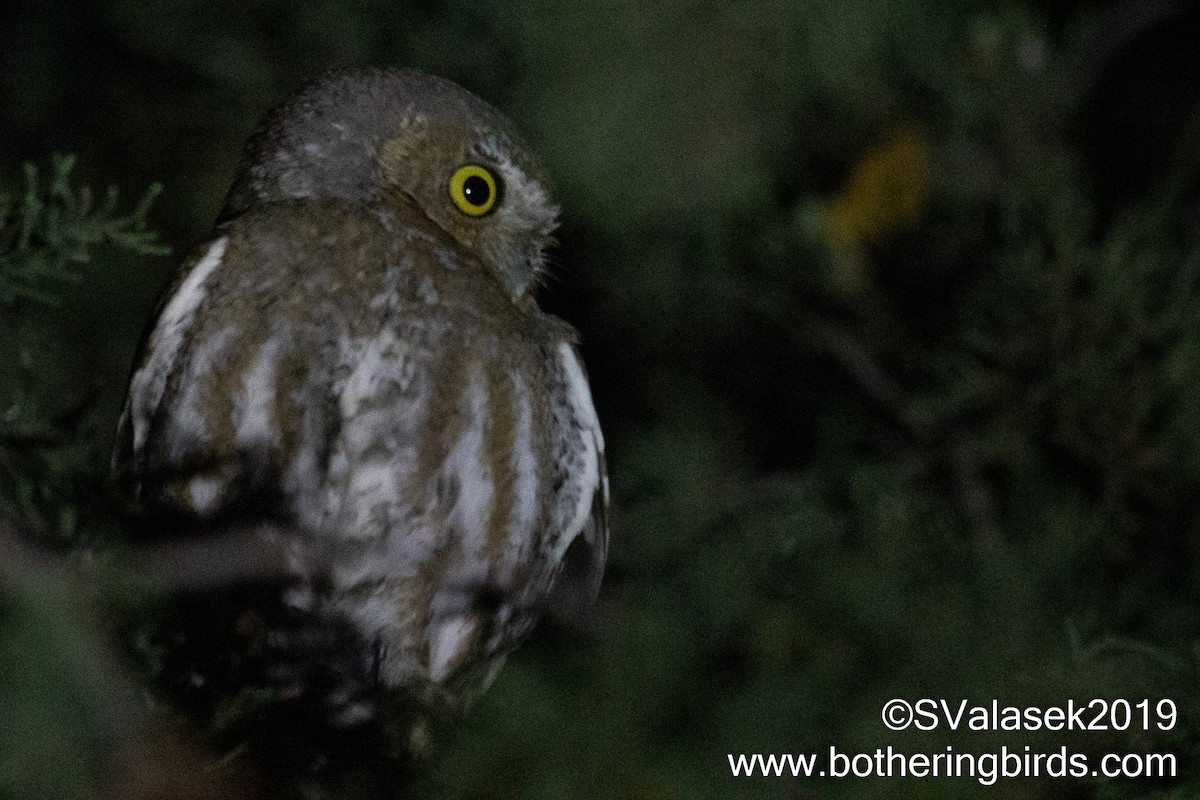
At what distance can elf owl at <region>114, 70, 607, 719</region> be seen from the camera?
193 cm

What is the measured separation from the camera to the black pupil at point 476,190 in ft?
7.68

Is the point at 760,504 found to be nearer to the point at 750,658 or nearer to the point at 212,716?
the point at 750,658

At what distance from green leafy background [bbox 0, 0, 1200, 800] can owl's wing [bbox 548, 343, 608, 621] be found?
0.44ft

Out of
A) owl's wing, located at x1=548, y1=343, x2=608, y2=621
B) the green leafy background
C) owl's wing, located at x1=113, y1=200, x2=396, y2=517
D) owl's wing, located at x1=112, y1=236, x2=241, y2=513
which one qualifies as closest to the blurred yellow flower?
the green leafy background

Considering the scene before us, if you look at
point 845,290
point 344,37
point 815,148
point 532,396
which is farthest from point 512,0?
point 532,396

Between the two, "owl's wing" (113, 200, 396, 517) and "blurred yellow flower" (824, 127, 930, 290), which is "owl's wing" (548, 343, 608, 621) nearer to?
"owl's wing" (113, 200, 396, 517)

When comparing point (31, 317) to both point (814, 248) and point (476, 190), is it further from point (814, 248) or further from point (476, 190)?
point (814, 248)

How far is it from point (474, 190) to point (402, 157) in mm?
140

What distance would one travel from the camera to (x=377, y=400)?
1.94m

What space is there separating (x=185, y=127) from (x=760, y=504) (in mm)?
1873

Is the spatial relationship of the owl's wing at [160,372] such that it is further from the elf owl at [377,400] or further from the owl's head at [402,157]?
the owl's head at [402,157]

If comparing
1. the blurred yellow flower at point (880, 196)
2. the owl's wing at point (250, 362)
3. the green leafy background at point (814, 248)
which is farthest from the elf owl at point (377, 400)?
the blurred yellow flower at point (880, 196)

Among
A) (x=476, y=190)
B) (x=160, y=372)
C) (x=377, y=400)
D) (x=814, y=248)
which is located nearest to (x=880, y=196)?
(x=814, y=248)

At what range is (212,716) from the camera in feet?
4.77
